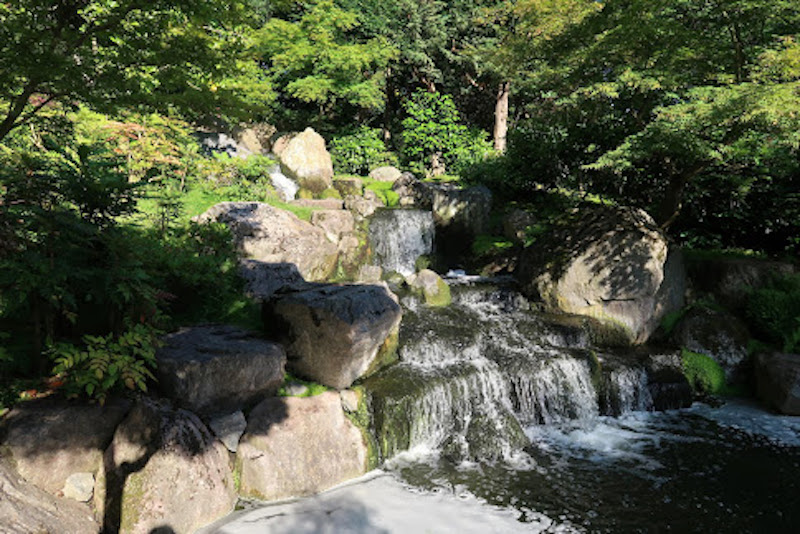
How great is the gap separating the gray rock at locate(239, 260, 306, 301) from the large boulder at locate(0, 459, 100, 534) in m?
4.91

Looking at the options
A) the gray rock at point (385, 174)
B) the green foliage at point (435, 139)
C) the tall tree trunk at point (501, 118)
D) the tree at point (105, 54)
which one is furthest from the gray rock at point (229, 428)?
the tall tree trunk at point (501, 118)

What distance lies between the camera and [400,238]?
15.4 metres

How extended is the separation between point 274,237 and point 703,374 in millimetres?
11024

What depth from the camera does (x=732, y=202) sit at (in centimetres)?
1426

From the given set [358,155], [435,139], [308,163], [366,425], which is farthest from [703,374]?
[358,155]

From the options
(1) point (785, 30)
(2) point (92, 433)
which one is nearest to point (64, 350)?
(2) point (92, 433)

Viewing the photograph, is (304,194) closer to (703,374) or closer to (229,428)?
(229,428)

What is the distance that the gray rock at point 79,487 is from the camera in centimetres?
477

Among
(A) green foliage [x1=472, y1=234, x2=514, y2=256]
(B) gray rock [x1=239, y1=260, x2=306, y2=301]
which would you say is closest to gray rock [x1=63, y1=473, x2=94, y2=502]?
(B) gray rock [x1=239, y1=260, x2=306, y2=301]

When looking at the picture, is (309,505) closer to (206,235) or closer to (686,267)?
(206,235)

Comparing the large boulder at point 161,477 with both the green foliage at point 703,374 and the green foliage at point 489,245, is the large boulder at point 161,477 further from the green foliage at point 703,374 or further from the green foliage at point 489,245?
the green foliage at point 489,245

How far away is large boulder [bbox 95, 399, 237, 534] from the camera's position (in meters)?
4.73

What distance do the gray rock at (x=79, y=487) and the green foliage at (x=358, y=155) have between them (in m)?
19.6

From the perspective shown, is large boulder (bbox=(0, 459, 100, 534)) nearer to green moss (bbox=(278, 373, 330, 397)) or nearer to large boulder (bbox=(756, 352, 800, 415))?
green moss (bbox=(278, 373, 330, 397))
